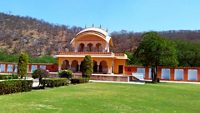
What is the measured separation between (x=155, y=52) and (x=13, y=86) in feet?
82.3

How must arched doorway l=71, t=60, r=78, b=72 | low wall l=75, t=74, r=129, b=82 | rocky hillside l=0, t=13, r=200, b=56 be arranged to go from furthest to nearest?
rocky hillside l=0, t=13, r=200, b=56
arched doorway l=71, t=60, r=78, b=72
low wall l=75, t=74, r=129, b=82

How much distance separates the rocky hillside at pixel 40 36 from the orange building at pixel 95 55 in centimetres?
3803

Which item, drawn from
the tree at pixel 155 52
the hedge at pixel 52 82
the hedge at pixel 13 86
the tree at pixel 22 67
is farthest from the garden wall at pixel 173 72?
the hedge at pixel 13 86

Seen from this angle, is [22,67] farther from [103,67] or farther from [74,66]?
[103,67]

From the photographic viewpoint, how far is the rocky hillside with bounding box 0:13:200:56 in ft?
290

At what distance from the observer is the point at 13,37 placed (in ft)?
299

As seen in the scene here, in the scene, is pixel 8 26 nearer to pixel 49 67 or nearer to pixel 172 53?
pixel 49 67

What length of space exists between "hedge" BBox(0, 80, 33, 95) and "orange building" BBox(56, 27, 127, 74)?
26.0 metres

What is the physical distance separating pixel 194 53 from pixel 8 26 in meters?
58.1

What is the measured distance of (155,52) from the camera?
41188 mm

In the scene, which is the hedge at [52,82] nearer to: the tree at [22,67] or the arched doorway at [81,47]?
the tree at [22,67]

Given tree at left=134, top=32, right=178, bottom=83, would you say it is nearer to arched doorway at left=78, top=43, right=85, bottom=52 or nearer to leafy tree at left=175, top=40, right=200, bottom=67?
arched doorway at left=78, top=43, right=85, bottom=52

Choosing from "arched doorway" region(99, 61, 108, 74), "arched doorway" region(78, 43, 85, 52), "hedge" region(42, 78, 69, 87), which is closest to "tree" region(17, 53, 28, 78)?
"hedge" region(42, 78, 69, 87)

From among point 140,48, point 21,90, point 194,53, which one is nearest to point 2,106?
point 21,90
